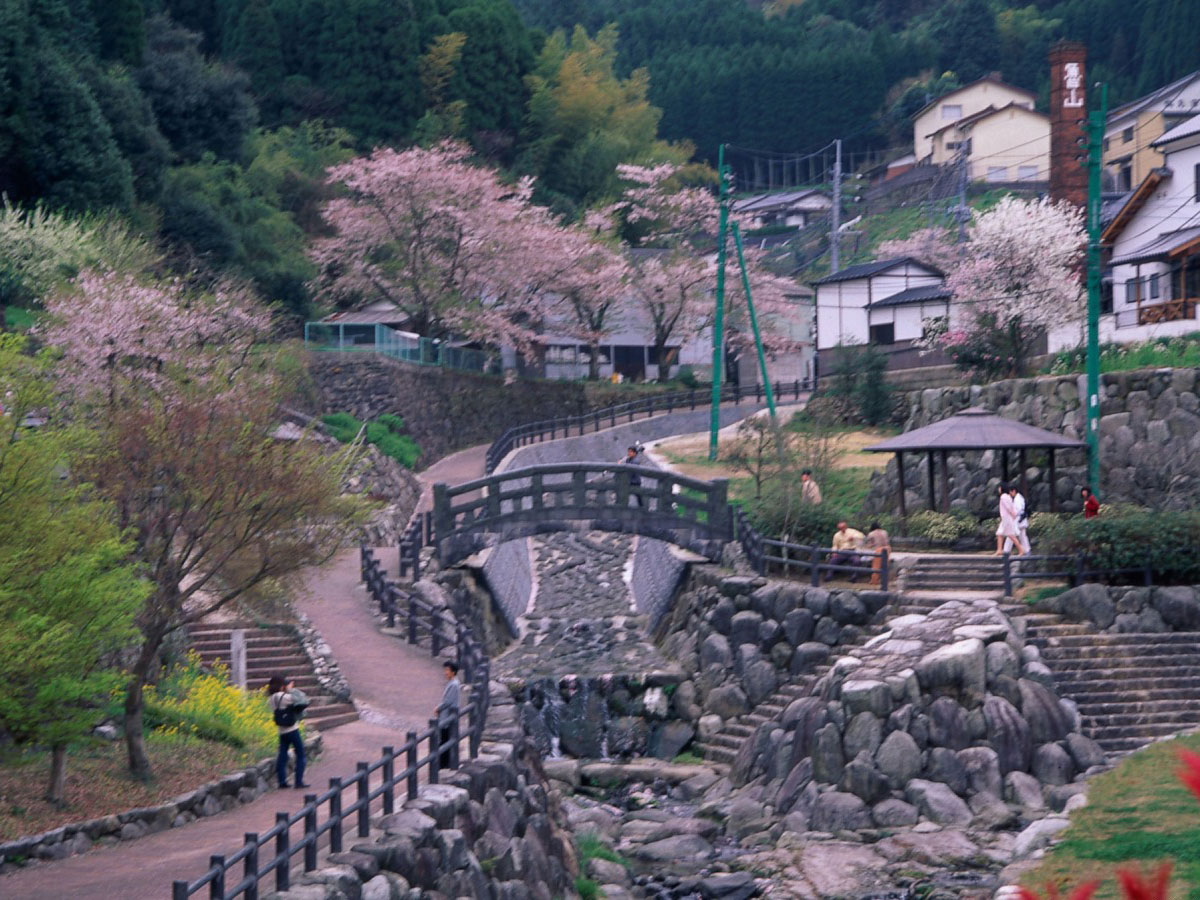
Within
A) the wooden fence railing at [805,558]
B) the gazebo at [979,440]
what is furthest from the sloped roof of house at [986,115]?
the wooden fence railing at [805,558]

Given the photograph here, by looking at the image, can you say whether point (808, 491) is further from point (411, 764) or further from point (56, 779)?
point (56, 779)

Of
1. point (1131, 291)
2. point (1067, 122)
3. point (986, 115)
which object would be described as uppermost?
point (986, 115)

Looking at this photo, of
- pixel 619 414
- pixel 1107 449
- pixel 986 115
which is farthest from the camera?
pixel 986 115

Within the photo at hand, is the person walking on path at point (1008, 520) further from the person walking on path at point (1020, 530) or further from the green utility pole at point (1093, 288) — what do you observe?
the green utility pole at point (1093, 288)

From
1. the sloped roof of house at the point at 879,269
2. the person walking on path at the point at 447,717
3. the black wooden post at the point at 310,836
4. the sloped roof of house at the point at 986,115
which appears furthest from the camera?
the sloped roof of house at the point at 986,115

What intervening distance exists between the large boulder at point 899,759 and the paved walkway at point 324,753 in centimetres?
731

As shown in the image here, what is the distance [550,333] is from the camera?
201 ft

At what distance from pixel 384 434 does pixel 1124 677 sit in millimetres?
28167

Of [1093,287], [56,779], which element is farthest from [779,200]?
[56,779]

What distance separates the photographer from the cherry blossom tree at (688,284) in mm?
59469

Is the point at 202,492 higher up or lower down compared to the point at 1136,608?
higher up

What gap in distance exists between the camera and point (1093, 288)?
3125 cm

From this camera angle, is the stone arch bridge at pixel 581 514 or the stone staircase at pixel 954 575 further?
the stone arch bridge at pixel 581 514

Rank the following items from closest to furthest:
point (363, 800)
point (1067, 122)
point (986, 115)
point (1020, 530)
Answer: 1. point (363, 800)
2. point (1020, 530)
3. point (1067, 122)
4. point (986, 115)
